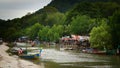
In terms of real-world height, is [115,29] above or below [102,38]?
above

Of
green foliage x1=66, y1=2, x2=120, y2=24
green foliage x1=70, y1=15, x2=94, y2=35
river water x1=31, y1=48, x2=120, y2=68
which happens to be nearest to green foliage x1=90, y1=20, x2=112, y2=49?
river water x1=31, y1=48, x2=120, y2=68

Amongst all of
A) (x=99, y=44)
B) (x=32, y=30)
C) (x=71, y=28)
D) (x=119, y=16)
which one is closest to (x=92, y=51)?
(x=99, y=44)

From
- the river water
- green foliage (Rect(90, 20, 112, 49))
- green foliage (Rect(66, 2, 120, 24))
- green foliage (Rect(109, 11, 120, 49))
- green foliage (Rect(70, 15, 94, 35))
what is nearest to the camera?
the river water

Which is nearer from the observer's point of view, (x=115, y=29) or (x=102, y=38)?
(x=115, y=29)

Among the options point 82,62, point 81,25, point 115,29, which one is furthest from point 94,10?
point 82,62

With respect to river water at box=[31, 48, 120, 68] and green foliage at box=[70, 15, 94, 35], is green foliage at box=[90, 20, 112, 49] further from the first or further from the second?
green foliage at box=[70, 15, 94, 35]

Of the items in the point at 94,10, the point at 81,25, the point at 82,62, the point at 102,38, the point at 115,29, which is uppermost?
the point at 94,10

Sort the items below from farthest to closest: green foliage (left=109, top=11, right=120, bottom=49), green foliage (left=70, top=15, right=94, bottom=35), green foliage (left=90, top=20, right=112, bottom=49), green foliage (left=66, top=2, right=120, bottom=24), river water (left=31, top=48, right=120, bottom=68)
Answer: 1. green foliage (left=66, top=2, right=120, bottom=24)
2. green foliage (left=70, top=15, right=94, bottom=35)
3. green foliage (left=90, top=20, right=112, bottom=49)
4. green foliage (left=109, top=11, right=120, bottom=49)
5. river water (left=31, top=48, right=120, bottom=68)

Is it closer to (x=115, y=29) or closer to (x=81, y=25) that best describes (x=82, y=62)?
(x=115, y=29)

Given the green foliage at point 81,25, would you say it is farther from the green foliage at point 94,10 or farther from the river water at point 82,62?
the river water at point 82,62

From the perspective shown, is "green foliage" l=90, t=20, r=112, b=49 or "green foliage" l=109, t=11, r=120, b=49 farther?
"green foliage" l=90, t=20, r=112, b=49

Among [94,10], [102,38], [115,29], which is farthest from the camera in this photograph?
[94,10]

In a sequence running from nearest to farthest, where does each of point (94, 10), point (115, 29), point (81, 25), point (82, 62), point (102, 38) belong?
point (82, 62) → point (115, 29) → point (102, 38) → point (81, 25) → point (94, 10)

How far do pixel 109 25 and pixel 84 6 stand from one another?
86.3 metres
